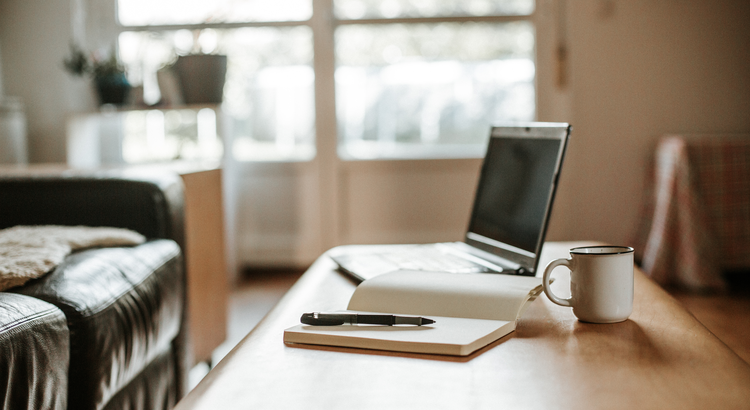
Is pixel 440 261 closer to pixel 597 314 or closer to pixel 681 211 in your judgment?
pixel 597 314

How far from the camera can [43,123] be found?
118 inches

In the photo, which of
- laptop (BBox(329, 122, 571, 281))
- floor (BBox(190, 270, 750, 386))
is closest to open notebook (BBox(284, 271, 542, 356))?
laptop (BBox(329, 122, 571, 281))

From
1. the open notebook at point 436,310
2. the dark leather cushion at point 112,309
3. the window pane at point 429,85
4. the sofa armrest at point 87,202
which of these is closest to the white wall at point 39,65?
the window pane at point 429,85

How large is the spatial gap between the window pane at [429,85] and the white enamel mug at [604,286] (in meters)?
2.39

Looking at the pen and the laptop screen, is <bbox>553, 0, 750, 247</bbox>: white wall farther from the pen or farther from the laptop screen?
the pen

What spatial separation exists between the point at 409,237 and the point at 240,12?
4.64 feet

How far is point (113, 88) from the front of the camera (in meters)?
2.66

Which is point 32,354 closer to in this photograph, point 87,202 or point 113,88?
point 87,202

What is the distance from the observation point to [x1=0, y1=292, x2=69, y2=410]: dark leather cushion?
75cm

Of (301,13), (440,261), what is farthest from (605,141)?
(440,261)

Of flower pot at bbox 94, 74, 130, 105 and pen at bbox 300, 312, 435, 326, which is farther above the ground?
flower pot at bbox 94, 74, 130, 105

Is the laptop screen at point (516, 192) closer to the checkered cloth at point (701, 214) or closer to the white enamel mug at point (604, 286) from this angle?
the white enamel mug at point (604, 286)

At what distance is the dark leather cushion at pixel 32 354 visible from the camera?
0.75 m

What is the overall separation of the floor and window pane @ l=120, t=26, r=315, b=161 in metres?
0.66
